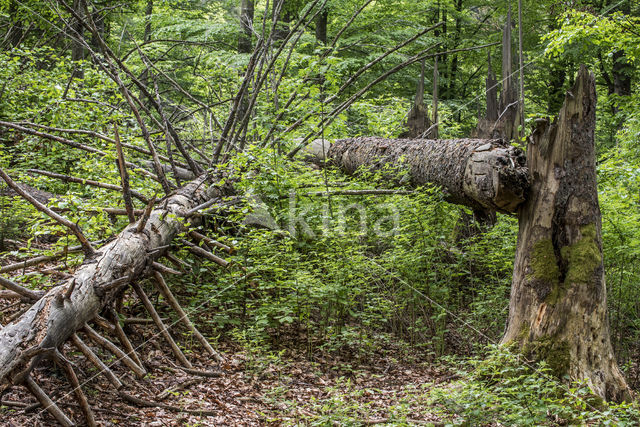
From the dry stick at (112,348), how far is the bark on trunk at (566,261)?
125 inches

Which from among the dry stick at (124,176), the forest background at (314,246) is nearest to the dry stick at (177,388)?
the forest background at (314,246)

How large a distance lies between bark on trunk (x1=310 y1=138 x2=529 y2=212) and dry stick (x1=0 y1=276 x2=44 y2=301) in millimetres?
3451

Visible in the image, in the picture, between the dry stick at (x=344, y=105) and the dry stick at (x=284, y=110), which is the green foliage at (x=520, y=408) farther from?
the dry stick at (x=284, y=110)

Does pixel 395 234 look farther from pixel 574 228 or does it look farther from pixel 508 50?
pixel 508 50

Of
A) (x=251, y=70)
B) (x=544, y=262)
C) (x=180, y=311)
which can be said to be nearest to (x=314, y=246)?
(x=180, y=311)

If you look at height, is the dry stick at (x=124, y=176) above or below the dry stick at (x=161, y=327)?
above

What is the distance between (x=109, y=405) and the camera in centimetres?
365

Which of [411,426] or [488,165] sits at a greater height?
[488,165]

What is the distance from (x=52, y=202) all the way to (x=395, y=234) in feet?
12.2

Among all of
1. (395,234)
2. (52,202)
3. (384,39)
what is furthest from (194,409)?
(384,39)

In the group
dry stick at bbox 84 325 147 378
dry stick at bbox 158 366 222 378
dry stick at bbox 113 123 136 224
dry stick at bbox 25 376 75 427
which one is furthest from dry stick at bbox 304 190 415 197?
dry stick at bbox 25 376 75 427

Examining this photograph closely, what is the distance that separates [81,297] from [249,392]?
66.0 inches

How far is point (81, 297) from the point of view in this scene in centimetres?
347

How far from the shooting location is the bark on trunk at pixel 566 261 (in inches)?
161
